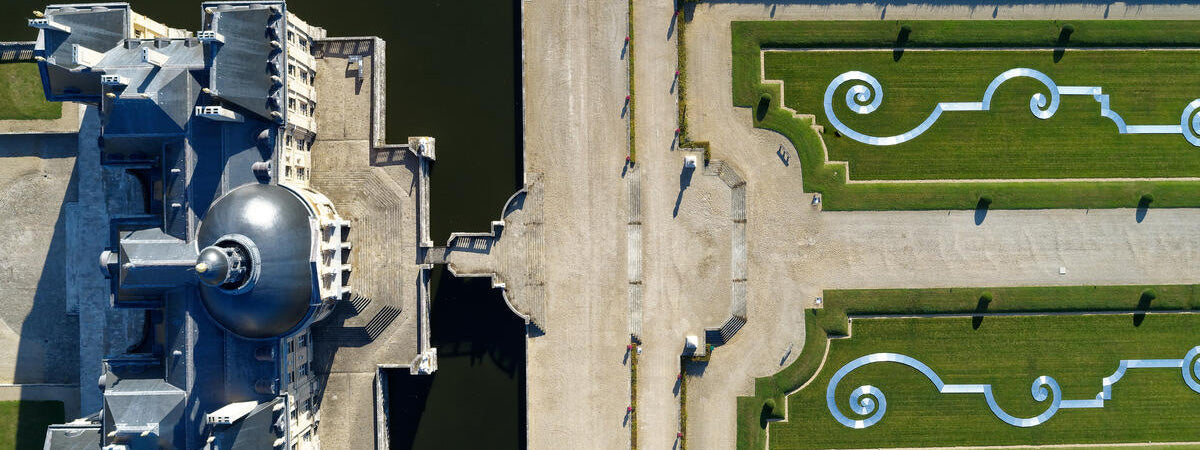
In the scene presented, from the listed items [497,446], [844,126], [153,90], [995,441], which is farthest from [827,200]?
[153,90]

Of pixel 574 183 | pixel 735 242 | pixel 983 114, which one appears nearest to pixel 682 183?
pixel 735 242

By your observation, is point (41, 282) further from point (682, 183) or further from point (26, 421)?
point (682, 183)

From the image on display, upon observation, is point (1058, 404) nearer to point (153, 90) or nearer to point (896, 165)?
point (896, 165)

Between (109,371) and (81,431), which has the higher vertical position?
(109,371)

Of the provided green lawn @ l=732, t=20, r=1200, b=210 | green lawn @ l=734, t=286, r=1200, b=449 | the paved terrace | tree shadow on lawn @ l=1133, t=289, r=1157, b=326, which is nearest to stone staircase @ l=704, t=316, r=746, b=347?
green lawn @ l=734, t=286, r=1200, b=449

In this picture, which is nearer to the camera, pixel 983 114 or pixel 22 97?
pixel 22 97

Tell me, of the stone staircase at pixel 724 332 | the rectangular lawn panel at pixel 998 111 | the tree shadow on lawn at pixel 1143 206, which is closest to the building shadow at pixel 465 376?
the stone staircase at pixel 724 332
